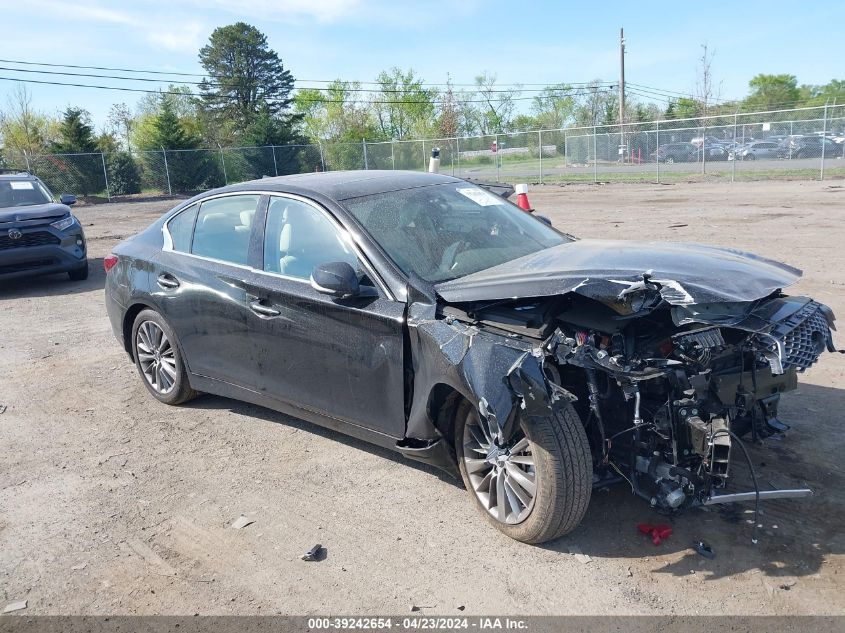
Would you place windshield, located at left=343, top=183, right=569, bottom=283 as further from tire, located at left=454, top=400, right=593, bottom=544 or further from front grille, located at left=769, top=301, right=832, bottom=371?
front grille, located at left=769, top=301, right=832, bottom=371

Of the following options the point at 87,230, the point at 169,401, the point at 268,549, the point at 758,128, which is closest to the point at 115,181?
the point at 87,230

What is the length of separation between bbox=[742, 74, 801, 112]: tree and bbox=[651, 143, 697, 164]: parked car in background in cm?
3724

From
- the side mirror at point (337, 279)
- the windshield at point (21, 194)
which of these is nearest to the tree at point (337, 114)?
the windshield at point (21, 194)

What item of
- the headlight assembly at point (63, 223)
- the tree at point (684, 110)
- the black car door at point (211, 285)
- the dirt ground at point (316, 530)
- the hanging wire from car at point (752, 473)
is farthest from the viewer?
the tree at point (684, 110)

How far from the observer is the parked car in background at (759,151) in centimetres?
2830

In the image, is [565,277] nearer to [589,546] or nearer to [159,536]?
[589,546]

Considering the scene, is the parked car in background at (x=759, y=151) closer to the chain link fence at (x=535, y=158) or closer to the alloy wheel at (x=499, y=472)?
the chain link fence at (x=535, y=158)

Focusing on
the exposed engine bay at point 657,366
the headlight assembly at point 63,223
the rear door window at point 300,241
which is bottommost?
the exposed engine bay at point 657,366

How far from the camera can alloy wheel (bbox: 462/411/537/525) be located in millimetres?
3408

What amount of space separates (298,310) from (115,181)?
3368 centimetres

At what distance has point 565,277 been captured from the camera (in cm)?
339

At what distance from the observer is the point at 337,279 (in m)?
3.87

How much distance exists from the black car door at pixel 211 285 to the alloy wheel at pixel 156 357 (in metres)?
0.28

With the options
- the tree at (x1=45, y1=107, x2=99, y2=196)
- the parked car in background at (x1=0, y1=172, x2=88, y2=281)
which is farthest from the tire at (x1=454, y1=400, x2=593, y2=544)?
the tree at (x1=45, y1=107, x2=99, y2=196)
